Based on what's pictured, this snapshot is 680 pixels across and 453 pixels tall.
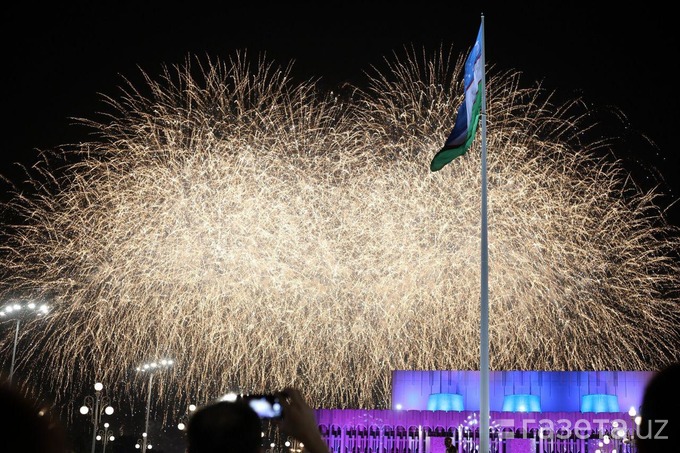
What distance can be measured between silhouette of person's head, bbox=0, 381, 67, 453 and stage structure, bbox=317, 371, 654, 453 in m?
32.5

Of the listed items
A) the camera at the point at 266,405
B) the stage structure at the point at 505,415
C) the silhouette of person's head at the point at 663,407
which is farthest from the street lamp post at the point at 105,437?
the silhouette of person's head at the point at 663,407

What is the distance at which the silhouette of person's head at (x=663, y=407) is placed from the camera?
267 cm

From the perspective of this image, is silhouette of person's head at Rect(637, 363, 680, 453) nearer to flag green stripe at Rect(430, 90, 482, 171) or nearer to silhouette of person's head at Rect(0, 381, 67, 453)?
silhouette of person's head at Rect(0, 381, 67, 453)

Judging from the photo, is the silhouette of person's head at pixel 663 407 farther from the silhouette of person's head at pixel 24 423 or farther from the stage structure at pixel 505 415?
the stage structure at pixel 505 415

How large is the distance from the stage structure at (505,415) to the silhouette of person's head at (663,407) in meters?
31.6

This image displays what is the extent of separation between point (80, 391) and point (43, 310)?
54436 millimetres

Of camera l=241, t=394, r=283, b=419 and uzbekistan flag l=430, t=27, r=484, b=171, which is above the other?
uzbekistan flag l=430, t=27, r=484, b=171

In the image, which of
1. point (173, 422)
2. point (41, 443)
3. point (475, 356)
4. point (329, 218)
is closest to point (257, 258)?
point (329, 218)

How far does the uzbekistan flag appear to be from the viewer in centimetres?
2178

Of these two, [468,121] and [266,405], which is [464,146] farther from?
[266,405]

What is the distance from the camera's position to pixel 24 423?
251 centimetres

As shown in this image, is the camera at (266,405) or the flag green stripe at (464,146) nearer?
the camera at (266,405)

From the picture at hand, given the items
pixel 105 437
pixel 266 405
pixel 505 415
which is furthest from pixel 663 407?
pixel 105 437

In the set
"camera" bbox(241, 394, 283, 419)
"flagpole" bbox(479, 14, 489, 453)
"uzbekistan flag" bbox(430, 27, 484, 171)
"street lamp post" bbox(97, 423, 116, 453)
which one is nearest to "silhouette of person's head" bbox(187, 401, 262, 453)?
"camera" bbox(241, 394, 283, 419)
